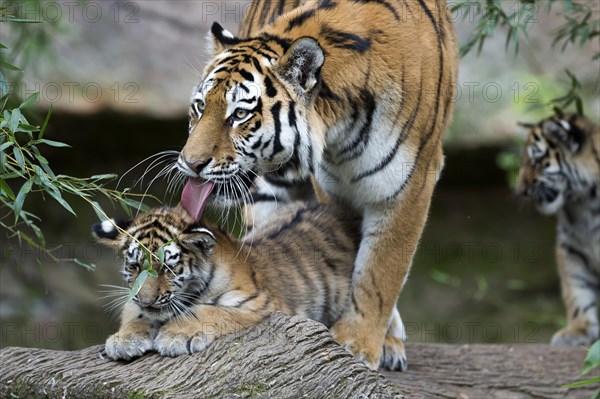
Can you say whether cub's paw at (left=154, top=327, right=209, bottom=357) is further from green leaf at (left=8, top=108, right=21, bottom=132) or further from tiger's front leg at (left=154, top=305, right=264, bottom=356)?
green leaf at (left=8, top=108, right=21, bottom=132)

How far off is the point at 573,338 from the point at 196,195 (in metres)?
3.30

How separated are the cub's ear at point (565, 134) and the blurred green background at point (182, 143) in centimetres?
142

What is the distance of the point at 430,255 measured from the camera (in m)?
8.37

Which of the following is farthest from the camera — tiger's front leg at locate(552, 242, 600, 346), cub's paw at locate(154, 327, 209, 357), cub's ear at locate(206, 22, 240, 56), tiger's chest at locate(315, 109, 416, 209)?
tiger's front leg at locate(552, 242, 600, 346)

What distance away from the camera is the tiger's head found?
5.64 meters

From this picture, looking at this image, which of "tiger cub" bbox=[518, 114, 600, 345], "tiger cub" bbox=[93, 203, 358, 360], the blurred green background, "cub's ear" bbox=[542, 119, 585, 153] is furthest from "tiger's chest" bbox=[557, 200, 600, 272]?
"tiger cub" bbox=[93, 203, 358, 360]

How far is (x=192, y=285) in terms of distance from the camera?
3.37 m

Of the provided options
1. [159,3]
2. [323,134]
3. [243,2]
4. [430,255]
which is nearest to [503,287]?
[430,255]

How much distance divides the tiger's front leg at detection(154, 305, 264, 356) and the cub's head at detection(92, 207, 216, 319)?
0.07m

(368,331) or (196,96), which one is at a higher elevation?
(196,96)

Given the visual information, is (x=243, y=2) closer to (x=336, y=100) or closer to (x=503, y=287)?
(x=503, y=287)

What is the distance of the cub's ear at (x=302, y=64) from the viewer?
10.6 feet

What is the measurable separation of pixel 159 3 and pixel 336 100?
5.09 meters

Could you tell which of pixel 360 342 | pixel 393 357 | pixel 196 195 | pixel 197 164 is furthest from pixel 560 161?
pixel 197 164
